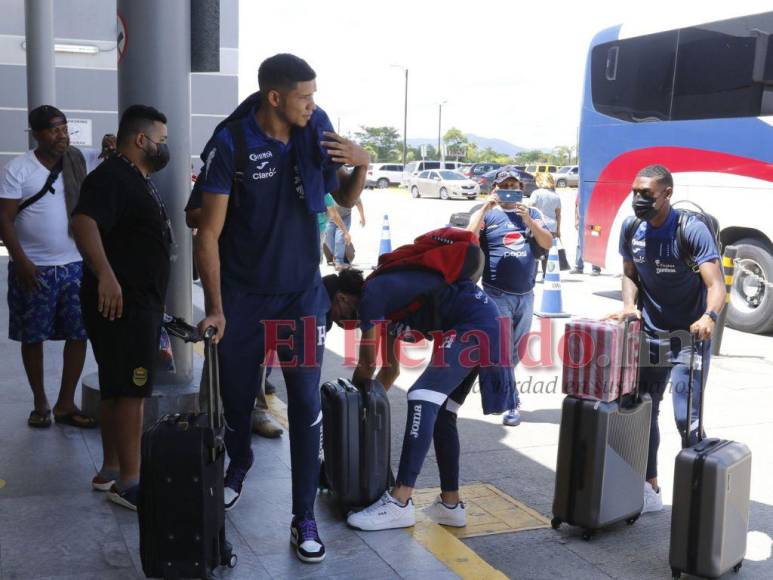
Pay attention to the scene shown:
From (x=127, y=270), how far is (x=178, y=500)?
126 cm

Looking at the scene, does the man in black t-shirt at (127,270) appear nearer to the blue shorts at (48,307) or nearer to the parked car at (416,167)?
the blue shorts at (48,307)

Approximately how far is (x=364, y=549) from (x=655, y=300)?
6.73 ft

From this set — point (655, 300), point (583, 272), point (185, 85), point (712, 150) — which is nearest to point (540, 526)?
point (655, 300)

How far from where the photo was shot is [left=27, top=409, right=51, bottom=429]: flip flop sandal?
5.66 metres

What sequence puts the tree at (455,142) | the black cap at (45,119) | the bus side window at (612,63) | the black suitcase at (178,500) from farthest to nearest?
the tree at (455,142), the bus side window at (612,63), the black cap at (45,119), the black suitcase at (178,500)

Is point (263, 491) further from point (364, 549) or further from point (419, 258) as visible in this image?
point (419, 258)

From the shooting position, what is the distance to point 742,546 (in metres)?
4.09

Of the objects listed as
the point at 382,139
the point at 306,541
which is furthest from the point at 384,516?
the point at 382,139

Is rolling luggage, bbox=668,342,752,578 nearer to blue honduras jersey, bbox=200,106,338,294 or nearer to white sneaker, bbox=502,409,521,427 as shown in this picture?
blue honduras jersey, bbox=200,106,338,294

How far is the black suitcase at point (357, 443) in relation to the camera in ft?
14.8

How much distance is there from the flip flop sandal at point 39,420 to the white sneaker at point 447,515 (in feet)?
8.20

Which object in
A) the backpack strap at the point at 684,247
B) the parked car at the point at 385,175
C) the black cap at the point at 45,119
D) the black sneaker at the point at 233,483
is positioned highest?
the black cap at the point at 45,119

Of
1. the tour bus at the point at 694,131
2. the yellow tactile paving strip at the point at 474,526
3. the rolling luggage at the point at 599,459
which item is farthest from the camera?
the tour bus at the point at 694,131

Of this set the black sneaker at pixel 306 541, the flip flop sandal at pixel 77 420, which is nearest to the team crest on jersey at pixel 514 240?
the flip flop sandal at pixel 77 420
